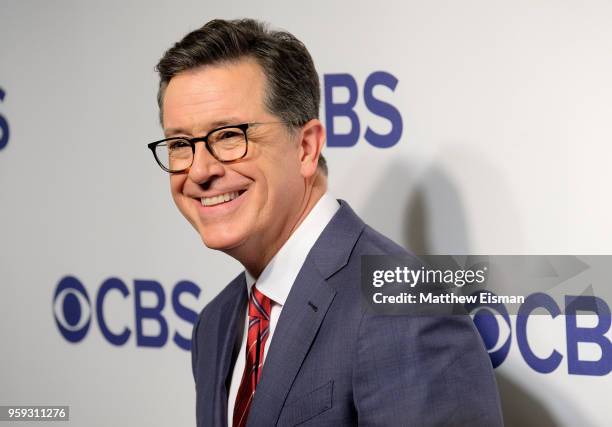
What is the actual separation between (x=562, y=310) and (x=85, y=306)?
4.10 ft

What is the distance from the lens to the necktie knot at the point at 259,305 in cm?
142

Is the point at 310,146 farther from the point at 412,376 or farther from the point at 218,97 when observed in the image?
the point at 412,376

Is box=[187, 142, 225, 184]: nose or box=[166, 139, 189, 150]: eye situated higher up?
box=[166, 139, 189, 150]: eye

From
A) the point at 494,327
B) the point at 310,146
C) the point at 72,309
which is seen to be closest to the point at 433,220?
the point at 494,327

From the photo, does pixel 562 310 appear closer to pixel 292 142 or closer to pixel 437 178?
pixel 437 178

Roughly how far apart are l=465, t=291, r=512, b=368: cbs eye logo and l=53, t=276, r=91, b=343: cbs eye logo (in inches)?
41.8

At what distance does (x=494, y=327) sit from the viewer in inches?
68.7

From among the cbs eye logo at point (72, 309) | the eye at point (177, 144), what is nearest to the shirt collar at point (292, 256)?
the eye at point (177, 144)

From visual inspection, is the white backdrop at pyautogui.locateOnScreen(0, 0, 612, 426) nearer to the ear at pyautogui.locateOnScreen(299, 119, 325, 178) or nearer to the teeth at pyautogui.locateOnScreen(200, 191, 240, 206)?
the ear at pyautogui.locateOnScreen(299, 119, 325, 178)

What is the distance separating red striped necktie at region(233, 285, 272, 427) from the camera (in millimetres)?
1386

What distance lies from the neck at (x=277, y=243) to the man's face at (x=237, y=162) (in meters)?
0.02

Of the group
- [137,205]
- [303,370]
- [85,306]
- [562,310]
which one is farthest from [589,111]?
[85,306]

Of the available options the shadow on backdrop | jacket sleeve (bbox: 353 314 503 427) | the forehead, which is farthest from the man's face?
the shadow on backdrop

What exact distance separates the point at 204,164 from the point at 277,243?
187 mm
